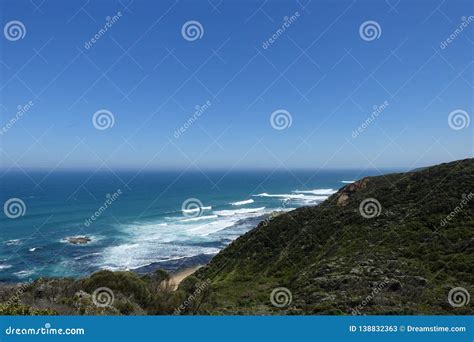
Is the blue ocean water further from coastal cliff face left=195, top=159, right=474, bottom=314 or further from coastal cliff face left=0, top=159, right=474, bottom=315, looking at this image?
coastal cliff face left=0, top=159, right=474, bottom=315

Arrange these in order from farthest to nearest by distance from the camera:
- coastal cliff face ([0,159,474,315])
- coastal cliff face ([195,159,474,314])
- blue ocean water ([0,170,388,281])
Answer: blue ocean water ([0,170,388,281]), coastal cliff face ([195,159,474,314]), coastal cliff face ([0,159,474,315])

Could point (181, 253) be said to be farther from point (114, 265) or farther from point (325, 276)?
point (325, 276)

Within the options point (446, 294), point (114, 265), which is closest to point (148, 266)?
point (114, 265)

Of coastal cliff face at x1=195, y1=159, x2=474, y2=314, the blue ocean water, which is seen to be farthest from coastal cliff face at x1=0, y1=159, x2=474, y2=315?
the blue ocean water

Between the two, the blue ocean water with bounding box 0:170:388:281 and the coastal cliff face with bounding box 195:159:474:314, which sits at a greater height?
the coastal cliff face with bounding box 195:159:474:314

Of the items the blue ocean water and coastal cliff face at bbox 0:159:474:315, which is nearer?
coastal cliff face at bbox 0:159:474:315

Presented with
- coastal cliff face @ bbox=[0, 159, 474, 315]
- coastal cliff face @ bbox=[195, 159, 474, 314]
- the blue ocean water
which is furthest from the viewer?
the blue ocean water

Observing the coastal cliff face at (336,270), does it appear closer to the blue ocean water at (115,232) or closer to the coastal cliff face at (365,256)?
the coastal cliff face at (365,256)
